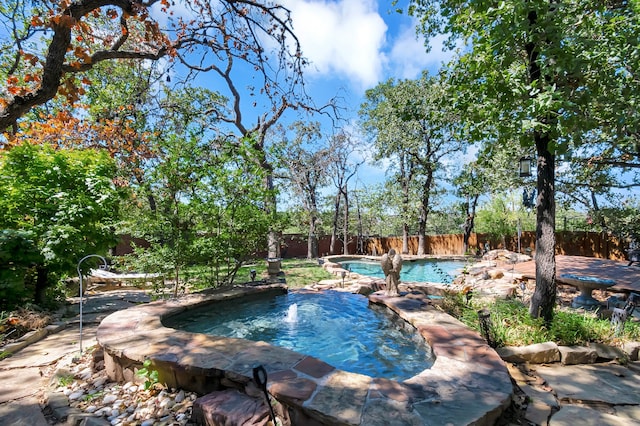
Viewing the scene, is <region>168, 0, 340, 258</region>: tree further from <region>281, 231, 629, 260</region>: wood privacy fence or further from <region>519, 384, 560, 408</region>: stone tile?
<region>281, 231, 629, 260</region>: wood privacy fence

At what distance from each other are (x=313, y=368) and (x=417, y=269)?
1188cm

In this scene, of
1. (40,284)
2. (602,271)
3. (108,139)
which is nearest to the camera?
(40,284)

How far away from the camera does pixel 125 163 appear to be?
8.77 meters

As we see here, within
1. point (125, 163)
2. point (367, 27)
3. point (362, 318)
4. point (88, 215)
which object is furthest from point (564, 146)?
point (125, 163)

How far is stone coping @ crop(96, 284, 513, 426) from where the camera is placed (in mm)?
1777

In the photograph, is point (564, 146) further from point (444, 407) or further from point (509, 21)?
point (444, 407)

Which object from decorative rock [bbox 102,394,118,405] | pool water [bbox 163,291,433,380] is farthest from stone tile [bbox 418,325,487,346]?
decorative rock [bbox 102,394,118,405]

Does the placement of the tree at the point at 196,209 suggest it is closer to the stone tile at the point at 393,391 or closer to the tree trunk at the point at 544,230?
the stone tile at the point at 393,391

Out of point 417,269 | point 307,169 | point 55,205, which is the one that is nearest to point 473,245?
point 417,269

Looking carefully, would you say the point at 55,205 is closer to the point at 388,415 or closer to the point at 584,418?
the point at 388,415

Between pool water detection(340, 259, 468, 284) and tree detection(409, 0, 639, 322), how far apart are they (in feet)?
22.7

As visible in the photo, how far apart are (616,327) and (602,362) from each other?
58cm

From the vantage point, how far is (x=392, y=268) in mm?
5199

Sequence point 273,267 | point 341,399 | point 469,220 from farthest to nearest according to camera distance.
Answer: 1. point 469,220
2. point 273,267
3. point 341,399
